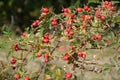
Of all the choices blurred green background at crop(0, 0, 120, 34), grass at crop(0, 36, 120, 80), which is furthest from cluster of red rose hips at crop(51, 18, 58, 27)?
blurred green background at crop(0, 0, 120, 34)

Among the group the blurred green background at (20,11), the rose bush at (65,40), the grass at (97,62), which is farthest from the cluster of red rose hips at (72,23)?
the blurred green background at (20,11)

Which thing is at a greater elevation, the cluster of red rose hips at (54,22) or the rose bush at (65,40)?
the cluster of red rose hips at (54,22)

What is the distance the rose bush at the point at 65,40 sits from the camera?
3359 millimetres

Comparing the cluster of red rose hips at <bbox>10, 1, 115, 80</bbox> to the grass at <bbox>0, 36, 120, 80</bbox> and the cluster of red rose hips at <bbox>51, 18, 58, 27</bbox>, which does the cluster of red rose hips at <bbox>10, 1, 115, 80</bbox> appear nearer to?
the cluster of red rose hips at <bbox>51, 18, 58, 27</bbox>

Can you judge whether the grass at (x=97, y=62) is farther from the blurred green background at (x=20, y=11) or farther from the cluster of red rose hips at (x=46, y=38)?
the blurred green background at (x=20, y=11)

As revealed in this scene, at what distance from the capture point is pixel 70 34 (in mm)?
3371

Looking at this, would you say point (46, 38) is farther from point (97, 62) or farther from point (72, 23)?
point (97, 62)

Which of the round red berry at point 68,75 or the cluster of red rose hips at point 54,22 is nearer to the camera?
the round red berry at point 68,75

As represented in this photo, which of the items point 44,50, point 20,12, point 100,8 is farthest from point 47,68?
point 20,12

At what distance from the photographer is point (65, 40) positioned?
338 cm

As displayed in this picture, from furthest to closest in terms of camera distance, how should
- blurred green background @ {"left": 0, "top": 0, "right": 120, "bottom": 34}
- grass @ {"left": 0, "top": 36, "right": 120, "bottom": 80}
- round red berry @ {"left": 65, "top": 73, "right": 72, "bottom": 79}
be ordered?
1. blurred green background @ {"left": 0, "top": 0, "right": 120, "bottom": 34}
2. grass @ {"left": 0, "top": 36, "right": 120, "bottom": 80}
3. round red berry @ {"left": 65, "top": 73, "right": 72, "bottom": 79}

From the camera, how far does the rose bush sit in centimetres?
336

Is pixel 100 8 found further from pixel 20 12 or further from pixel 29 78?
pixel 20 12

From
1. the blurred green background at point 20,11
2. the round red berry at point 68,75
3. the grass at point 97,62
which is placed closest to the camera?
the round red berry at point 68,75
